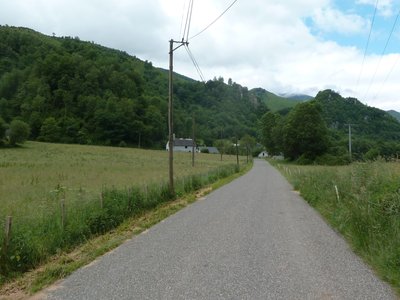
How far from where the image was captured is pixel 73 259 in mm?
8094

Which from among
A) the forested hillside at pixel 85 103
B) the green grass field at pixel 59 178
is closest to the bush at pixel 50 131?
the forested hillside at pixel 85 103

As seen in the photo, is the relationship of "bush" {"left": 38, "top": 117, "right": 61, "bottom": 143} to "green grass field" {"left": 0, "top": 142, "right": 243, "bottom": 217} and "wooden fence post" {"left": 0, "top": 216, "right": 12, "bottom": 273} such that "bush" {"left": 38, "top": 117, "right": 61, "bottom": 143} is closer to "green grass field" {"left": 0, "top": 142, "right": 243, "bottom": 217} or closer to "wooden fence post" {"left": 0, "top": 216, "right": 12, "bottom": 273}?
"green grass field" {"left": 0, "top": 142, "right": 243, "bottom": 217}

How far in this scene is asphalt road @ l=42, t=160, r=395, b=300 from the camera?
5863 millimetres

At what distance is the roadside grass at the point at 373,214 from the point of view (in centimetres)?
714

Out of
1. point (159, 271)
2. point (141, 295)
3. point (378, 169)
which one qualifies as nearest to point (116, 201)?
point (159, 271)

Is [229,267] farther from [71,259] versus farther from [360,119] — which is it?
[360,119]

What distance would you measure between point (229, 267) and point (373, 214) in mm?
4217

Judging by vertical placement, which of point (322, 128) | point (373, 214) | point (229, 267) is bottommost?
point (229, 267)

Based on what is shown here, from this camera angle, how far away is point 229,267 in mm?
7211

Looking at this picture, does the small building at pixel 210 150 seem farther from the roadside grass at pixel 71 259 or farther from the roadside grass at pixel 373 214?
the roadside grass at pixel 71 259

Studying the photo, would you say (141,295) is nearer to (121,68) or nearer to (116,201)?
(116,201)

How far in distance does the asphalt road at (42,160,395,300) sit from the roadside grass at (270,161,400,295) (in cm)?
28

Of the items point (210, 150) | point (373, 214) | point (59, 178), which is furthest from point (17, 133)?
point (210, 150)

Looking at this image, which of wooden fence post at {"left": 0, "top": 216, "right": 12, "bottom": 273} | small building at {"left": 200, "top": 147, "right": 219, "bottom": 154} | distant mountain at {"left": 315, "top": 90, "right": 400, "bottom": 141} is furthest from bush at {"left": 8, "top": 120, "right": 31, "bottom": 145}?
small building at {"left": 200, "top": 147, "right": 219, "bottom": 154}
